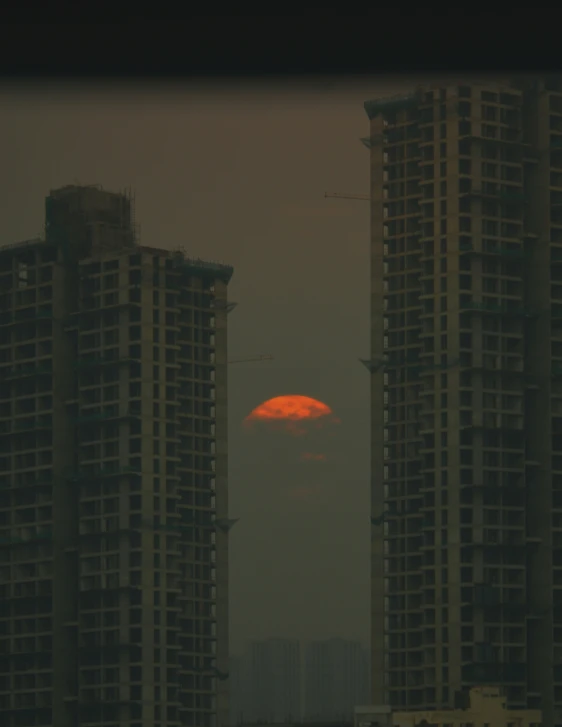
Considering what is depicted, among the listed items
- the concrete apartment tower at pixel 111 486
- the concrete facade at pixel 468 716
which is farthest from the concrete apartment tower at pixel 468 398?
the concrete apartment tower at pixel 111 486

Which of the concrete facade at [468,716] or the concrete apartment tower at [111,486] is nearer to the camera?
the concrete facade at [468,716]

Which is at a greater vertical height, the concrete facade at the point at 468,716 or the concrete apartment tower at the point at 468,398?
the concrete apartment tower at the point at 468,398

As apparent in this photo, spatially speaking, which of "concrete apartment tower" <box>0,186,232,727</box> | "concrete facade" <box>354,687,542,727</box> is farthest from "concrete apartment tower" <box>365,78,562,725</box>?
"concrete apartment tower" <box>0,186,232,727</box>

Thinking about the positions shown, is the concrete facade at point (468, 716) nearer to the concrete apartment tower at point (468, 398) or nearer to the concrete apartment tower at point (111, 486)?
the concrete apartment tower at point (468, 398)

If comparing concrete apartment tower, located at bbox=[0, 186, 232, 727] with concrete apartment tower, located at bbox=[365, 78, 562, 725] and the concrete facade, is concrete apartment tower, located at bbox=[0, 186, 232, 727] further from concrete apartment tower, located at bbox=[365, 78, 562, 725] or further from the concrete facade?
concrete apartment tower, located at bbox=[365, 78, 562, 725]

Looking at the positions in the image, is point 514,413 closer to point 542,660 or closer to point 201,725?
point 542,660
